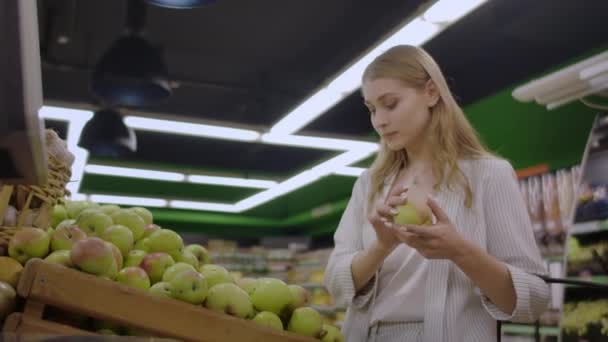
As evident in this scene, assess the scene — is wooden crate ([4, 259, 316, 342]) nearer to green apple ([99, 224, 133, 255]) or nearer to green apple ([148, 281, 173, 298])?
green apple ([148, 281, 173, 298])

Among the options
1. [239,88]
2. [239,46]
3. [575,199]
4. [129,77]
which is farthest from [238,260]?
[575,199]

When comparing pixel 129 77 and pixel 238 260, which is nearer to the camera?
pixel 129 77

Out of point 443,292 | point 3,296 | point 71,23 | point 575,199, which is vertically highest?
point 71,23

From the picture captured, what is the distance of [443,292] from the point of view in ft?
5.10

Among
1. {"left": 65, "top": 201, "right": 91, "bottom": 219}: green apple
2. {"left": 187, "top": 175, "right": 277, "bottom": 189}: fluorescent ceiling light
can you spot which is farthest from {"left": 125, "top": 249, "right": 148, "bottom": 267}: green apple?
{"left": 187, "top": 175, "right": 277, "bottom": 189}: fluorescent ceiling light

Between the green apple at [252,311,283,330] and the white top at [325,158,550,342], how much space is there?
0.27 meters

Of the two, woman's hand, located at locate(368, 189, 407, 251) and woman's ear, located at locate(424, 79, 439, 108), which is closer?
woman's hand, located at locate(368, 189, 407, 251)

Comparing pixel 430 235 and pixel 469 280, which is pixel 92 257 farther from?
pixel 469 280

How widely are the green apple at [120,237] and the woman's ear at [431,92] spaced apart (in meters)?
0.88

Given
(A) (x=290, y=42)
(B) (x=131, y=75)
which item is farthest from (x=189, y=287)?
(A) (x=290, y=42)

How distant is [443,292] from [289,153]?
10811 millimetres

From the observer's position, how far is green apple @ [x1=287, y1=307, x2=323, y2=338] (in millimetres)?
1494

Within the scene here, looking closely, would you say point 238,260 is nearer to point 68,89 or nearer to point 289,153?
point 289,153

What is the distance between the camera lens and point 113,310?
127cm
